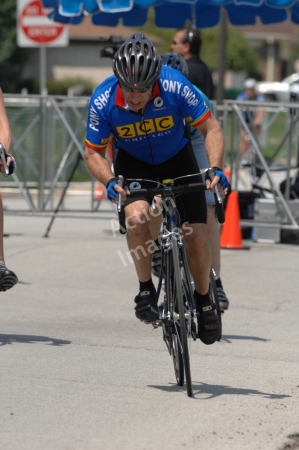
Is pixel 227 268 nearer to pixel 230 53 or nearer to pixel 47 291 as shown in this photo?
pixel 47 291

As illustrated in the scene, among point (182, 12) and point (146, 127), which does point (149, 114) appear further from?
point (182, 12)

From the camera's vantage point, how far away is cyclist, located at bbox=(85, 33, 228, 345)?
17.9 feet

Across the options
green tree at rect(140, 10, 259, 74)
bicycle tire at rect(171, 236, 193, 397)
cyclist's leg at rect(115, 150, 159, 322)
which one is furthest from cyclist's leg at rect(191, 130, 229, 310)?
green tree at rect(140, 10, 259, 74)

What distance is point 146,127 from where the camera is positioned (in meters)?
5.57

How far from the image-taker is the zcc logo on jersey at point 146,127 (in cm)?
555

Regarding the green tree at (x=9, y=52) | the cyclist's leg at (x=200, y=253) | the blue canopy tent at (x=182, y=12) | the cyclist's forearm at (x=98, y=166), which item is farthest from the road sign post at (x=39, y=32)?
the green tree at (x=9, y=52)

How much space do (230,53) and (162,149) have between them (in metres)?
56.7

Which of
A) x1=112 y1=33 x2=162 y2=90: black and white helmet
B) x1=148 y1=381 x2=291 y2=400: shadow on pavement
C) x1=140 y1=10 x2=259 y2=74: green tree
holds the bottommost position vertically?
x1=140 y1=10 x2=259 y2=74: green tree

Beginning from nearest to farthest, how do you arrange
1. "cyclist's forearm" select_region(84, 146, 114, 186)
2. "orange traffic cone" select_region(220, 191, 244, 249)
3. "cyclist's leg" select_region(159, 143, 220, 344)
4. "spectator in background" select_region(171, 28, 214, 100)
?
"cyclist's forearm" select_region(84, 146, 114, 186)
"cyclist's leg" select_region(159, 143, 220, 344)
"spectator in background" select_region(171, 28, 214, 100)
"orange traffic cone" select_region(220, 191, 244, 249)

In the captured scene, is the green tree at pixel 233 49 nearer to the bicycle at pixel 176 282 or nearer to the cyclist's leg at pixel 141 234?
the cyclist's leg at pixel 141 234

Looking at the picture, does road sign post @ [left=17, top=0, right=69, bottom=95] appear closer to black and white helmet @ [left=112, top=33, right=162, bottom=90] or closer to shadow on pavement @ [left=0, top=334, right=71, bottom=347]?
shadow on pavement @ [left=0, top=334, right=71, bottom=347]

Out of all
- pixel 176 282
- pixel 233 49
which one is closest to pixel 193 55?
pixel 176 282

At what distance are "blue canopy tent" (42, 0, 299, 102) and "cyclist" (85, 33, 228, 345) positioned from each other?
6628mm

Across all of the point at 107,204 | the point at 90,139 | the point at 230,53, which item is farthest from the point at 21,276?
the point at 230,53
